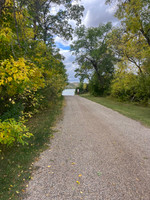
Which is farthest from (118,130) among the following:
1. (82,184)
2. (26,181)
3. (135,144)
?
(26,181)

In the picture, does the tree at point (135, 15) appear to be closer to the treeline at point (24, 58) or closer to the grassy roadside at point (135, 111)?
the treeline at point (24, 58)

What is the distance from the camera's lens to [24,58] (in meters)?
3.35

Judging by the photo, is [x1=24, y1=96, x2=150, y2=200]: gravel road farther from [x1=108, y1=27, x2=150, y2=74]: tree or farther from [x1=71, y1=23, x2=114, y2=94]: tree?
[x1=71, y1=23, x2=114, y2=94]: tree

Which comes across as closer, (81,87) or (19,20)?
(19,20)

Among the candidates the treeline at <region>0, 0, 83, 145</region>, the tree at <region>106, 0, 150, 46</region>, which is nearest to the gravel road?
the treeline at <region>0, 0, 83, 145</region>

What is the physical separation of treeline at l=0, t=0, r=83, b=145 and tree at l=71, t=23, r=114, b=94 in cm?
1924

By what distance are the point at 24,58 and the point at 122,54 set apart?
13819 mm

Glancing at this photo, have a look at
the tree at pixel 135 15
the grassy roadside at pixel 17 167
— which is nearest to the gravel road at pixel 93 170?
the grassy roadside at pixel 17 167

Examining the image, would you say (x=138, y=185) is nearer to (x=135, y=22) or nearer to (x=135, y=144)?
(x=135, y=144)

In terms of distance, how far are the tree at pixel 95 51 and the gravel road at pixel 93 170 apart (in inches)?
957

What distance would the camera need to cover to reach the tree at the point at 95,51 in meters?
27.0

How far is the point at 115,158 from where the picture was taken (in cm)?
327

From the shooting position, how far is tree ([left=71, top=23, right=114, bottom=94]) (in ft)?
88.6

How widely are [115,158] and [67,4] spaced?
31.9 feet
